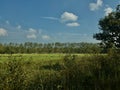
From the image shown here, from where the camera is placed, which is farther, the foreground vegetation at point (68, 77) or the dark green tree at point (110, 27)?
the dark green tree at point (110, 27)

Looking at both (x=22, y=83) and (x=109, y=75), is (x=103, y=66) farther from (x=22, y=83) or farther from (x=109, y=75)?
(x=22, y=83)

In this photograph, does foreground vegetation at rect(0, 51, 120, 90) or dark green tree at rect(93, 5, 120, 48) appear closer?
foreground vegetation at rect(0, 51, 120, 90)

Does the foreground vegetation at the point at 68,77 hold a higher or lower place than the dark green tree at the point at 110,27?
lower

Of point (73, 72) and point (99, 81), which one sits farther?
point (73, 72)

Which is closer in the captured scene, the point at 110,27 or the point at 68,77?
the point at 68,77

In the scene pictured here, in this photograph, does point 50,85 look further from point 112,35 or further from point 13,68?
point 112,35

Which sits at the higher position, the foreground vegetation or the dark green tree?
the dark green tree

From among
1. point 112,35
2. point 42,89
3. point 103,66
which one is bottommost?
point 42,89

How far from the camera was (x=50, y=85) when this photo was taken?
7.34 m

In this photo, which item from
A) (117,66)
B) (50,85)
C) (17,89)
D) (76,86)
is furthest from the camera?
(117,66)

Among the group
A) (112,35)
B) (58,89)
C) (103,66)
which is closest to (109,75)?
(103,66)

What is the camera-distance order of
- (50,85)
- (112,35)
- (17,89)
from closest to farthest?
(17,89) < (50,85) < (112,35)

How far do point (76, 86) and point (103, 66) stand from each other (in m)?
1.69

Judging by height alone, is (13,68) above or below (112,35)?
below
